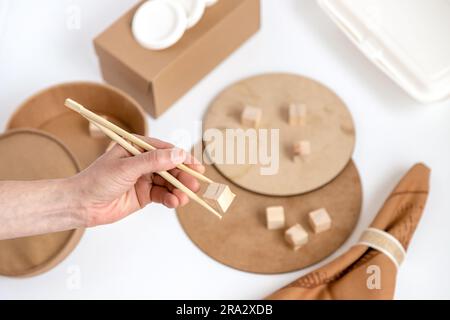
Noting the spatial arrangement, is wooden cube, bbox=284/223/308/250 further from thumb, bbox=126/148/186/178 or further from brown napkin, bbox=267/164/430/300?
thumb, bbox=126/148/186/178

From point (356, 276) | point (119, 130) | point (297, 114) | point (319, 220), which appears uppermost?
point (297, 114)

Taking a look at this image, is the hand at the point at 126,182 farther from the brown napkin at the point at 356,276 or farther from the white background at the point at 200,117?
the brown napkin at the point at 356,276

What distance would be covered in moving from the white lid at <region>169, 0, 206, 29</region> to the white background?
0.45ft

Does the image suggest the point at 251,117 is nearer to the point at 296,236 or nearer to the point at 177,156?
the point at 296,236

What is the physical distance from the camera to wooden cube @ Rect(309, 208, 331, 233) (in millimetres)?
1170

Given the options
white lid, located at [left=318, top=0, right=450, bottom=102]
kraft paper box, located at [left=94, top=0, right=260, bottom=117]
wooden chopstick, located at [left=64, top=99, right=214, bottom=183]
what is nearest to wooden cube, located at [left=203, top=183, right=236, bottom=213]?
wooden chopstick, located at [left=64, top=99, right=214, bottom=183]

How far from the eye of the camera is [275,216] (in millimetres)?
1174

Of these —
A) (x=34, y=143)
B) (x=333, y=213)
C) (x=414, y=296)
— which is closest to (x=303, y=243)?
(x=333, y=213)

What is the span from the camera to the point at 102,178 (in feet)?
3.09

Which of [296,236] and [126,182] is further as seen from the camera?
[296,236]

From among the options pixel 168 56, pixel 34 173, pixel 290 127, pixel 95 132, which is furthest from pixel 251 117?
pixel 34 173

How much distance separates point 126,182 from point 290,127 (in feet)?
1.39

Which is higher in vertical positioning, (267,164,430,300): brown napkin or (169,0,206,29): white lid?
(169,0,206,29): white lid
